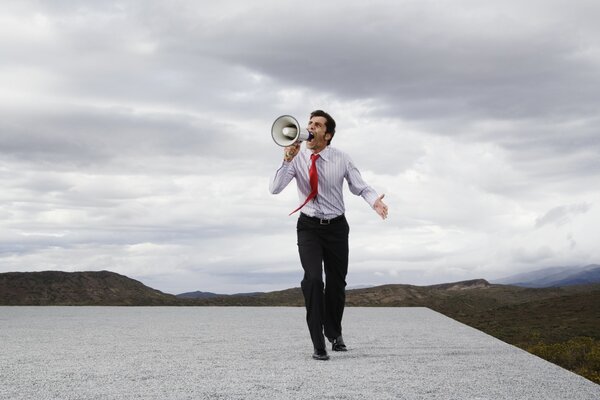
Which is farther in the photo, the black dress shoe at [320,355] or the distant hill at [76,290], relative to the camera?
the distant hill at [76,290]

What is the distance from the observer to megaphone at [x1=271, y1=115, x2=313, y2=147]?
20.3ft

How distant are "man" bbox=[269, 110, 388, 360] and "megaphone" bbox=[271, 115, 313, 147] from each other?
26 cm

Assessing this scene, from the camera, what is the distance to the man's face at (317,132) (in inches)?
259

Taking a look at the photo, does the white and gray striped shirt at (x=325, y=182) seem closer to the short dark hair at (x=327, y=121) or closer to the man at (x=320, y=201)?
the man at (x=320, y=201)

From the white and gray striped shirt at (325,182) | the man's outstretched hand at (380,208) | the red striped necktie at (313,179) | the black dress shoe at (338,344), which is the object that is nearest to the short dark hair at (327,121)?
the white and gray striped shirt at (325,182)

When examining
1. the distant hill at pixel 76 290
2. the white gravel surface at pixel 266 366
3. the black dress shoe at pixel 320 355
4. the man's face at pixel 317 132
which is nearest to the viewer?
the white gravel surface at pixel 266 366

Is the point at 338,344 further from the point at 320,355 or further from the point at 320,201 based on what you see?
the point at 320,201

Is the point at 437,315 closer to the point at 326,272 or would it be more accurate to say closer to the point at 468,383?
the point at 326,272

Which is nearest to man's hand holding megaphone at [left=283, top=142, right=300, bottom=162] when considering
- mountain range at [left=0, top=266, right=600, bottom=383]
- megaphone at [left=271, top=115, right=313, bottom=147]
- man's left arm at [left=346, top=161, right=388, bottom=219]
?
megaphone at [left=271, top=115, right=313, bottom=147]

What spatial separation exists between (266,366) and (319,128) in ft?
7.31

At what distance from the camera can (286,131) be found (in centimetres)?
624

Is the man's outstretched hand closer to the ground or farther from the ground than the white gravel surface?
farther from the ground

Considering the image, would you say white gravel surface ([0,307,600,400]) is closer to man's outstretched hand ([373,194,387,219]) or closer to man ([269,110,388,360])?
man ([269,110,388,360])

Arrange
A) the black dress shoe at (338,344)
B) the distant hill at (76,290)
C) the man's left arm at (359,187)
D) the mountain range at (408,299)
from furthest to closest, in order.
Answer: the distant hill at (76,290), the mountain range at (408,299), the black dress shoe at (338,344), the man's left arm at (359,187)
